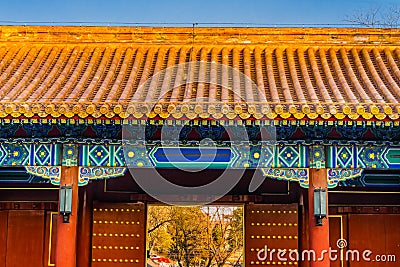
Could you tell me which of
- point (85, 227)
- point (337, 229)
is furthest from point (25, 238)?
point (337, 229)

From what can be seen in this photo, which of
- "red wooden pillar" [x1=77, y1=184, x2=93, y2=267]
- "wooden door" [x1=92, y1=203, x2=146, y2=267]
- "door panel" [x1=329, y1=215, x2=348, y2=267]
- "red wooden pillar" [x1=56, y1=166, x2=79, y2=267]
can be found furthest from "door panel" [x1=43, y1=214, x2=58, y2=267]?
"door panel" [x1=329, y1=215, x2=348, y2=267]

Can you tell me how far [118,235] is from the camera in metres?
9.91

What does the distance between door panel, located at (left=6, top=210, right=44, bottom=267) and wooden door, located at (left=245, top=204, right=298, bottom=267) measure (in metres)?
3.24

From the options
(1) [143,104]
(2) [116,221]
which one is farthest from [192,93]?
(2) [116,221]

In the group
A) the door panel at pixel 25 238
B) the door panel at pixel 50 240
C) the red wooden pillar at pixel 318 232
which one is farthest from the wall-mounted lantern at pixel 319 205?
the door panel at pixel 25 238

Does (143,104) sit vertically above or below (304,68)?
below

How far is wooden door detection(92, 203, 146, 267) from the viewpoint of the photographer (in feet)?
32.3

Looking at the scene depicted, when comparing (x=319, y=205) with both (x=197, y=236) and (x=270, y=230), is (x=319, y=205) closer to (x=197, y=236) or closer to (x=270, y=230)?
(x=270, y=230)

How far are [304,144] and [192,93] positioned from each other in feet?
5.22

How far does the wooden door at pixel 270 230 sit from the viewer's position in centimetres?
990

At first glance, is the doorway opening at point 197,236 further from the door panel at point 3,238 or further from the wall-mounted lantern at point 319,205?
the wall-mounted lantern at point 319,205

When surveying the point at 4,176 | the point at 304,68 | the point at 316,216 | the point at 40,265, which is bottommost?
the point at 40,265

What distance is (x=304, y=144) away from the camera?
808cm

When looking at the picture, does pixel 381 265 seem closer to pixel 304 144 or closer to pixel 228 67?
pixel 304 144
